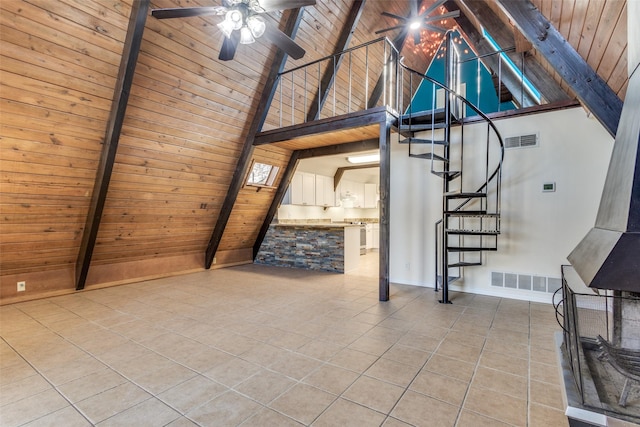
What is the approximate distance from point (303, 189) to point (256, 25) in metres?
4.83

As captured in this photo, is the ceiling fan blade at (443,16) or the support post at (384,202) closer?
the support post at (384,202)

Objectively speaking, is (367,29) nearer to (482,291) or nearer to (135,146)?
(135,146)

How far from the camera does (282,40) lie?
3010 mm

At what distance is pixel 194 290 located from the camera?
4617 millimetres

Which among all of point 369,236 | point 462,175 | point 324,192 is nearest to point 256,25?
point 462,175

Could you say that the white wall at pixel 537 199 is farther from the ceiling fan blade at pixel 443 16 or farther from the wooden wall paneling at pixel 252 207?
the wooden wall paneling at pixel 252 207

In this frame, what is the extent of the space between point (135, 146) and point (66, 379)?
271 centimetres

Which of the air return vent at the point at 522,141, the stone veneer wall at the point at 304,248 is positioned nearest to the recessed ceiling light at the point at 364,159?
the stone veneer wall at the point at 304,248

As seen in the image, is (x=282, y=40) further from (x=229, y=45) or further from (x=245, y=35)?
(x=229, y=45)

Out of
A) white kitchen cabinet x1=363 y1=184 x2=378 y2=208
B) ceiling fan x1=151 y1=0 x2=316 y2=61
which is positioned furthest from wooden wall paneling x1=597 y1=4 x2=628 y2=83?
white kitchen cabinet x1=363 y1=184 x2=378 y2=208

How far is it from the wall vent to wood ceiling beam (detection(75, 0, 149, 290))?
4968 millimetres

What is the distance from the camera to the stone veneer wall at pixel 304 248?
5969mm

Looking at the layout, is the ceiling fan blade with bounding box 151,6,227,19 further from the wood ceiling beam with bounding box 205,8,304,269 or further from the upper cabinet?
the upper cabinet

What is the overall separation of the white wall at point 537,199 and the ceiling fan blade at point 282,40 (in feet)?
8.10
